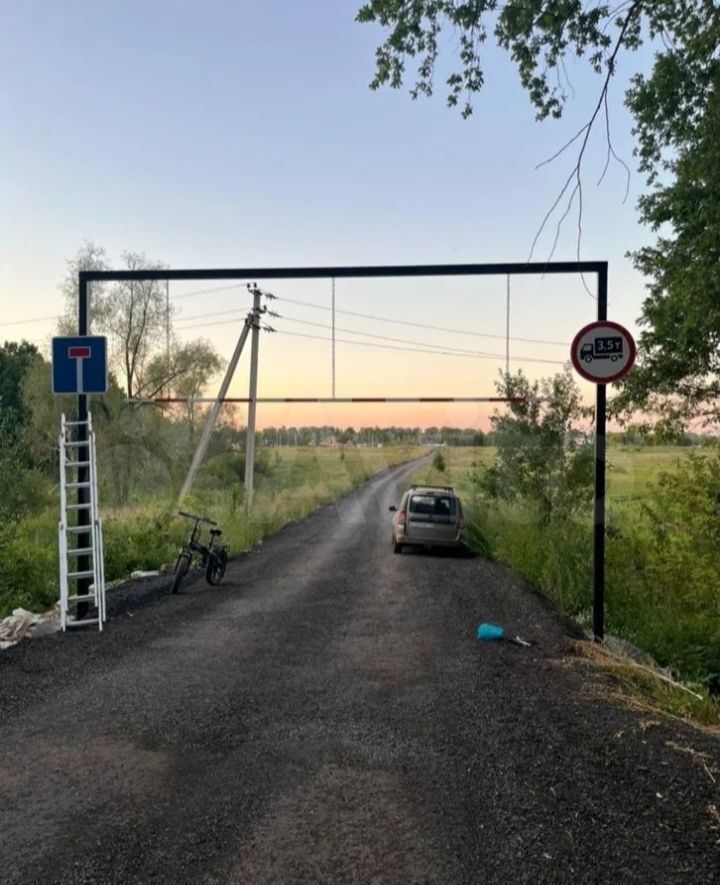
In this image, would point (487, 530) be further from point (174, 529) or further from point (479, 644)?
point (479, 644)

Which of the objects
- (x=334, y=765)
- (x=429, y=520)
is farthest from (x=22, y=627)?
(x=429, y=520)

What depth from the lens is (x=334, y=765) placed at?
411 centimetres

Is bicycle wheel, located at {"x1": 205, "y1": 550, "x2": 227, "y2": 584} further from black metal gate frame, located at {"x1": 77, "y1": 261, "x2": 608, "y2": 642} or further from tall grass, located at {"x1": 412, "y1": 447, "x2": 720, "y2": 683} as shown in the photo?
tall grass, located at {"x1": 412, "y1": 447, "x2": 720, "y2": 683}

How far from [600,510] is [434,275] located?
11.2 feet

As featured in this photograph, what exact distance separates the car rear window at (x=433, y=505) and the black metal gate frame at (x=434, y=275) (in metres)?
7.74

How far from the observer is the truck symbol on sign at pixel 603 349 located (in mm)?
7586

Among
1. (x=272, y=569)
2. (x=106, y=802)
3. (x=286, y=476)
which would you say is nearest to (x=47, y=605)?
(x=272, y=569)

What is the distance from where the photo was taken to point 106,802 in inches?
143

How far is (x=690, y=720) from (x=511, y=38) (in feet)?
19.2

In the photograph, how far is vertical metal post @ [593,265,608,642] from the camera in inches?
302

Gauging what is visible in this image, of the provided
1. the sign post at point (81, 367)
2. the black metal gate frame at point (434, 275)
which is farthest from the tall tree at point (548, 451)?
→ the sign post at point (81, 367)

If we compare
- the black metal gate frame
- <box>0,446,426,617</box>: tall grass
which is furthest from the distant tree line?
the black metal gate frame

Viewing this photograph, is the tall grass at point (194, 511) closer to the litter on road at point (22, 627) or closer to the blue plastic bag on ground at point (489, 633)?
the litter on road at point (22, 627)

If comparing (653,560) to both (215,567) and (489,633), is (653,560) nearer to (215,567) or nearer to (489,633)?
(489,633)
